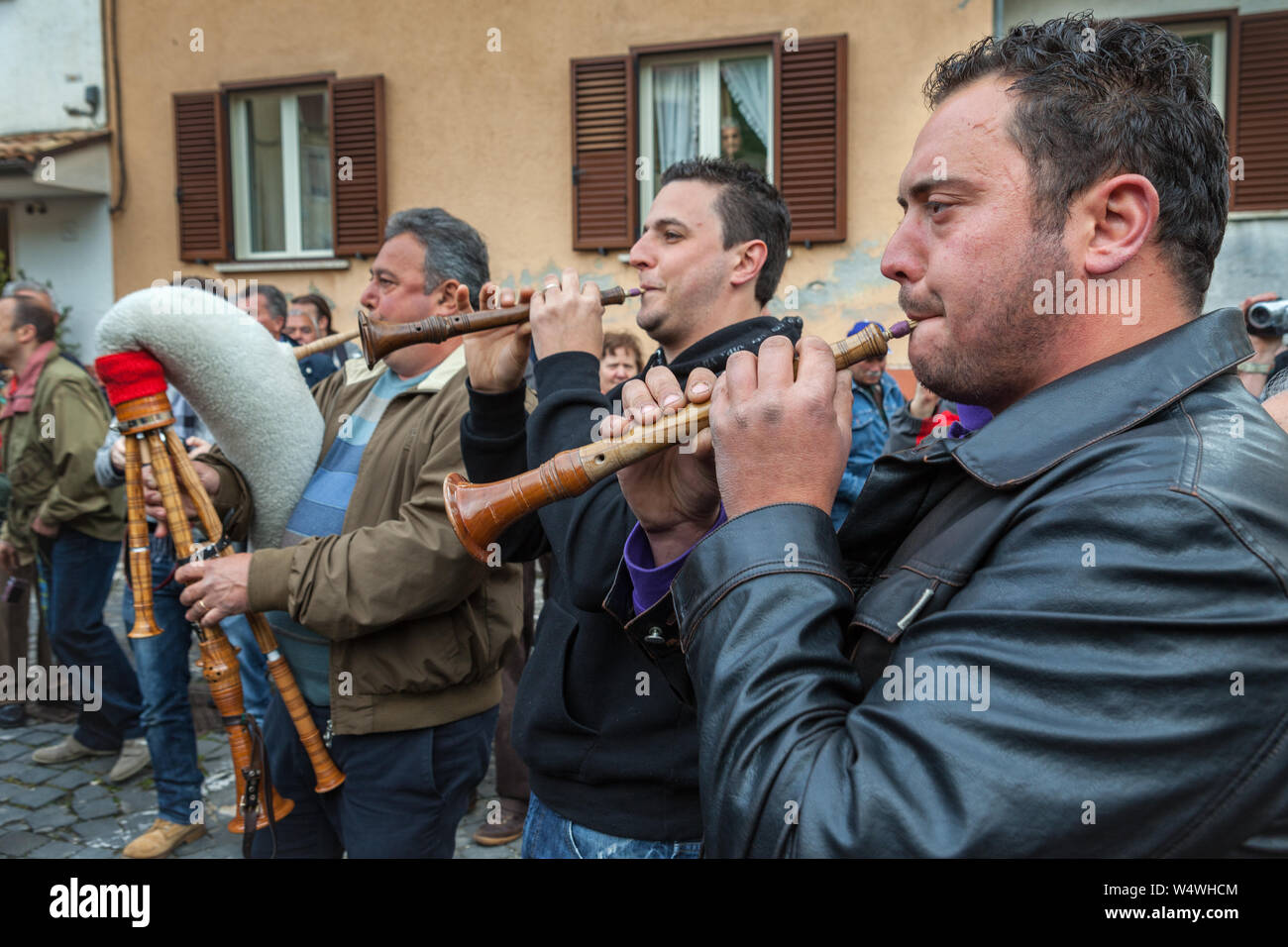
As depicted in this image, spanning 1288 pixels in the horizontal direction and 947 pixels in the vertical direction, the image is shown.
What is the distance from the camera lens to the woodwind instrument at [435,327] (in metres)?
2.26

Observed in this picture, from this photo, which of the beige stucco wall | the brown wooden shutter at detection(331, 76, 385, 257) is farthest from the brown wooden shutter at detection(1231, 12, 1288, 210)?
the brown wooden shutter at detection(331, 76, 385, 257)

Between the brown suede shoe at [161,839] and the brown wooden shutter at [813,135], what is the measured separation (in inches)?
246

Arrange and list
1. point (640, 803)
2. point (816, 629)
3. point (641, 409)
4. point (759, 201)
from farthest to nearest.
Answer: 1. point (759, 201)
2. point (640, 803)
3. point (641, 409)
4. point (816, 629)

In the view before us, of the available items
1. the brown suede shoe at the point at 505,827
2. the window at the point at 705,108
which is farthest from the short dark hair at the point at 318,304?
→ the brown suede shoe at the point at 505,827

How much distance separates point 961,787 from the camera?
86cm

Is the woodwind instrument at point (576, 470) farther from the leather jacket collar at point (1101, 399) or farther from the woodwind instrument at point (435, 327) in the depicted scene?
the woodwind instrument at point (435, 327)

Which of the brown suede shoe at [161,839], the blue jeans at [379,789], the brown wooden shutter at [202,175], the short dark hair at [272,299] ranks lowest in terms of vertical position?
the brown suede shoe at [161,839]

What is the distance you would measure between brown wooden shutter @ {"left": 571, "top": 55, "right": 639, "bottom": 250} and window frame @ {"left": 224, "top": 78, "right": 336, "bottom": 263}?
2.72 m

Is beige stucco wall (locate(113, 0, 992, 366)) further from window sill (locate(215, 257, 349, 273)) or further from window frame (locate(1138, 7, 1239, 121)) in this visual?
window frame (locate(1138, 7, 1239, 121))

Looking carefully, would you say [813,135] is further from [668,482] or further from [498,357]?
[668,482]

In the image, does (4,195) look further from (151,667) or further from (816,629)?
(816,629)

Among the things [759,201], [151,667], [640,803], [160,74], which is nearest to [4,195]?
[160,74]

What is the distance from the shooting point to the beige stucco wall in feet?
26.8
